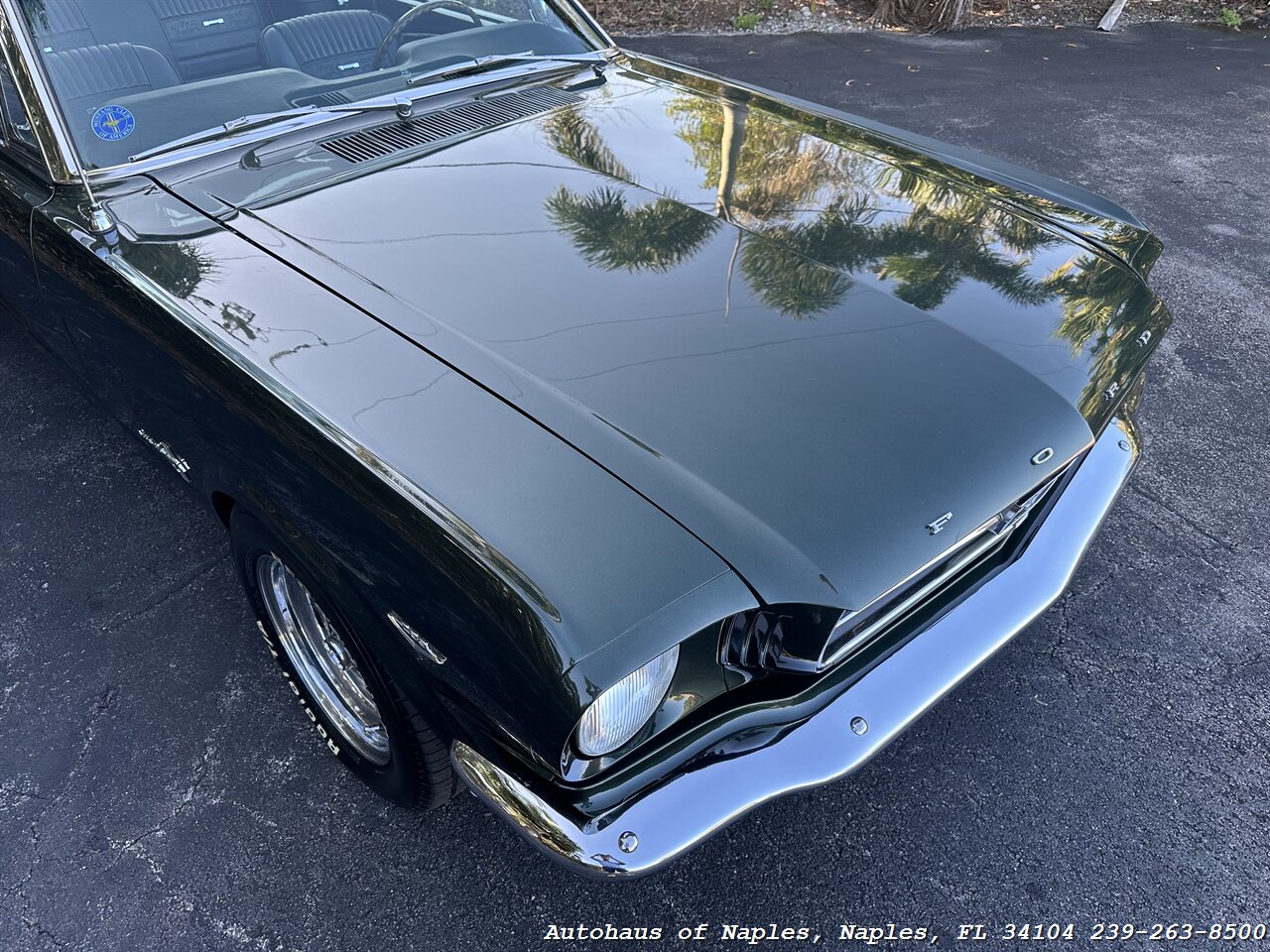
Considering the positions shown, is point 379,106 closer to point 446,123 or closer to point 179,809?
point 446,123

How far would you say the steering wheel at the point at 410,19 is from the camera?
2645mm

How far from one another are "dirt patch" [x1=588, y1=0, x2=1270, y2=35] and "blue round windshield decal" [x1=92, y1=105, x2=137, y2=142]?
19.5 feet

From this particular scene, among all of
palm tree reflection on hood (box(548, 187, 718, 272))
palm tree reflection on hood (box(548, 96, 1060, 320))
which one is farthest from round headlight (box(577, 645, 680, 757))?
palm tree reflection on hood (box(548, 187, 718, 272))

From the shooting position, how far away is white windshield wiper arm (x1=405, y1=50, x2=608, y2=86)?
2.58 meters

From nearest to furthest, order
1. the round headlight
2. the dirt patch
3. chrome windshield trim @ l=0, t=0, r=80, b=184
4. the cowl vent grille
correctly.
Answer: the round headlight → chrome windshield trim @ l=0, t=0, r=80, b=184 → the cowl vent grille → the dirt patch

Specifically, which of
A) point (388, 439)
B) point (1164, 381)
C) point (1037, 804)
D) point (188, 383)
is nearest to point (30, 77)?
point (188, 383)

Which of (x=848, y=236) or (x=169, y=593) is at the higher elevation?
(x=848, y=236)

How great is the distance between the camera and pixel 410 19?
276 cm

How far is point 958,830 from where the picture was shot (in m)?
1.99

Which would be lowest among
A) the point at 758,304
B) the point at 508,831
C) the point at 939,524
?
the point at 508,831

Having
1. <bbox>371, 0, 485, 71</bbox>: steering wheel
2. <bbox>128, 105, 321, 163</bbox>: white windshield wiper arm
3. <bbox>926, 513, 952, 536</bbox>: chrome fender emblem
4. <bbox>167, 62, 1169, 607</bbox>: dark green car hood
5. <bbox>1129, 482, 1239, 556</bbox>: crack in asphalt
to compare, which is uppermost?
<bbox>371, 0, 485, 71</bbox>: steering wheel

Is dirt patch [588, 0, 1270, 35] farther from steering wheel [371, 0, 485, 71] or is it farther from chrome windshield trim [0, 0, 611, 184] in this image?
chrome windshield trim [0, 0, 611, 184]

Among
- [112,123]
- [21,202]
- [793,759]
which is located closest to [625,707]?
[793,759]

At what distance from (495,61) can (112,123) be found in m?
1.07
